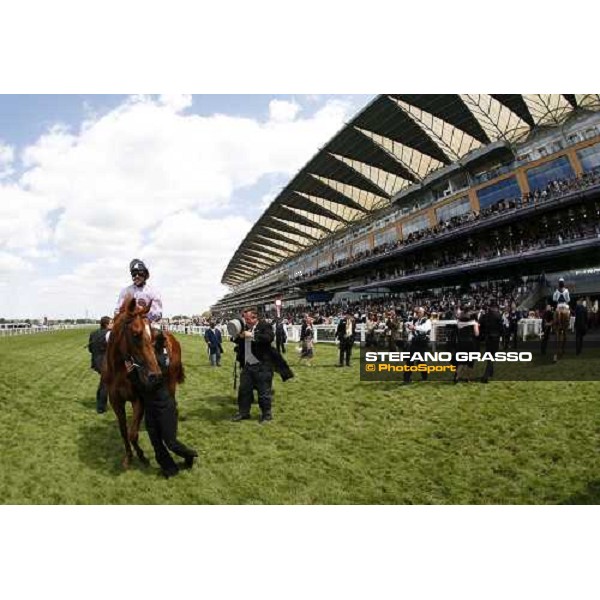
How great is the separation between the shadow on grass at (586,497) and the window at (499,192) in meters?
24.1

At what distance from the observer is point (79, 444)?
5516 mm

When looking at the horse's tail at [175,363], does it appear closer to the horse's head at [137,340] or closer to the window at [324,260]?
the horse's head at [137,340]

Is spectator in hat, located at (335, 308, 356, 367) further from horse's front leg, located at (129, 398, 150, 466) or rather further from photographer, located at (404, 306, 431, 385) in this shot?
horse's front leg, located at (129, 398, 150, 466)

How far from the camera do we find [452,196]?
98.8 feet

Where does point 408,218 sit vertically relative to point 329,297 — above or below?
above

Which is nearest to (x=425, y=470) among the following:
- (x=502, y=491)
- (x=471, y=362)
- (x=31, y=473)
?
(x=502, y=491)

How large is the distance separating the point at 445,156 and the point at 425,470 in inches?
1235

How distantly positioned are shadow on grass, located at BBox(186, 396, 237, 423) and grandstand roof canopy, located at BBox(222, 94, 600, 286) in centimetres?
1037

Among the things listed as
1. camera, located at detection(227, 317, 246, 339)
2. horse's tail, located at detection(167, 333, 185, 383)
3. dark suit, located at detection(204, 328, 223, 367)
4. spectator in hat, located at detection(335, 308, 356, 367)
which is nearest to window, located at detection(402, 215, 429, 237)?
spectator in hat, located at detection(335, 308, 356, 367)

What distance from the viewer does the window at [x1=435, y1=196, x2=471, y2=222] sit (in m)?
28.6

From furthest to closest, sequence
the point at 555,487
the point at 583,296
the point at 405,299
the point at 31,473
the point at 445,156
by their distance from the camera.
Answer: the point at 445,156
the point at 405,299
the point at 583,296
the point at 31,473
the point at 555,487

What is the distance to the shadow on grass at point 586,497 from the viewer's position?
4012 millimetres

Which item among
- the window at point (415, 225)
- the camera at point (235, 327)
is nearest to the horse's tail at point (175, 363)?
the camera at point (235, 327)

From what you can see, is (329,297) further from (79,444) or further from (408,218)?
(79,444)
